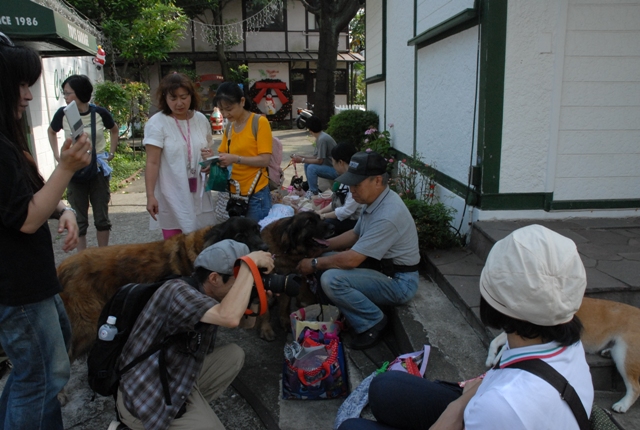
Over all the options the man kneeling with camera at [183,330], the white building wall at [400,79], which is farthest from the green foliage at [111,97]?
the man kneeling with camera at [183,330]

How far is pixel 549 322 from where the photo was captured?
153 centimetres

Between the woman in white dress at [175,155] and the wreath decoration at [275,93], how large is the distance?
21.3 meters

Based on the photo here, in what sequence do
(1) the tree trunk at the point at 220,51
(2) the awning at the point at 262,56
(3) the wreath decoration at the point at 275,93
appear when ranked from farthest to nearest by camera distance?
(2) the awning at the point at 262,56 < (3) the wreath decoration at the point at 275,93 < (1) the tree trunk at the point at 220,51

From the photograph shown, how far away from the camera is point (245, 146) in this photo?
14.9 ft

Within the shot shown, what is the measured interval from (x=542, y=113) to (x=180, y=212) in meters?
3.47

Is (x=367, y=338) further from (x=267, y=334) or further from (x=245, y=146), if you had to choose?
(x=245, y=146)

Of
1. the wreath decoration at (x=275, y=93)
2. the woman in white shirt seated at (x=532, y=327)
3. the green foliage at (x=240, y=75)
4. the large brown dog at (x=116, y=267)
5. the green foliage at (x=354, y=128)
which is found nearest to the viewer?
the woman in white shirt seated at (x=532, y=327)

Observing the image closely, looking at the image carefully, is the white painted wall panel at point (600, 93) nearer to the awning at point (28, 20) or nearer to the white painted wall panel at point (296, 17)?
the awning at point (28, 20)

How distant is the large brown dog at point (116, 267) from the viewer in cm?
320

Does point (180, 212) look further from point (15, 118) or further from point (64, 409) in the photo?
point (15, 118)

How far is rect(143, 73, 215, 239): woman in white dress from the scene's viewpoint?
13.7 ft

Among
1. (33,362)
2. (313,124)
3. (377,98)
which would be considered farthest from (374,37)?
(33,362)

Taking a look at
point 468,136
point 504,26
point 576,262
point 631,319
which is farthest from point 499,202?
point 576,262

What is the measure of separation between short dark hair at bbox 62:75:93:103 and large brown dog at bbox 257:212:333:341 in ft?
8.46
